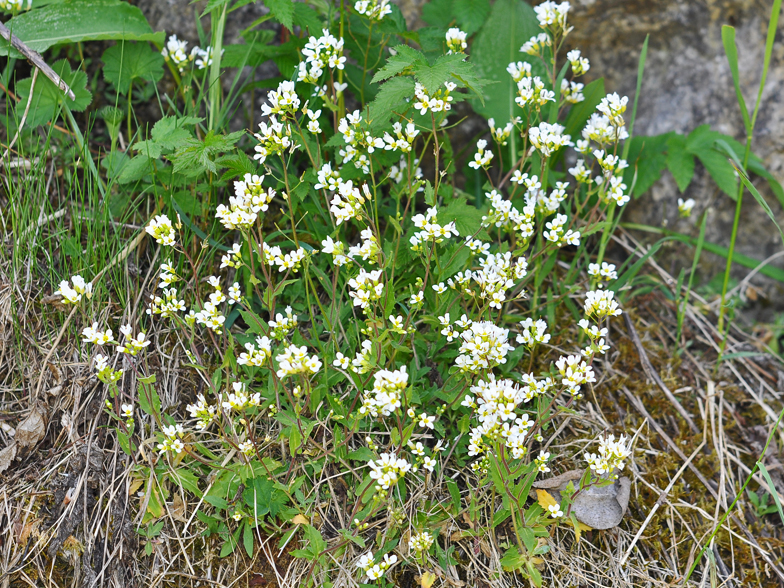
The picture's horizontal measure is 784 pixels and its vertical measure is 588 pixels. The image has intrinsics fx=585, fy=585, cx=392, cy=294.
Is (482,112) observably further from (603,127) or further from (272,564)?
(272,564)

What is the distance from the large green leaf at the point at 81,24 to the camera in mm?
2627

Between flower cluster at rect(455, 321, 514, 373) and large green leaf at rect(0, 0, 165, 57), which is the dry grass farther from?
large green leaf at rect(0, 0, 165, 57)

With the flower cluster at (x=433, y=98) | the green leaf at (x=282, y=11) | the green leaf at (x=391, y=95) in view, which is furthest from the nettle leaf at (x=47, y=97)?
the flower cluster at (x=433, y=98)

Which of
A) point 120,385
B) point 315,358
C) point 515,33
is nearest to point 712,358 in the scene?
point 515,33

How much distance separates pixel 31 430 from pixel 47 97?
58.0 inches

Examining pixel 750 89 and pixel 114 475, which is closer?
pixel 114 475

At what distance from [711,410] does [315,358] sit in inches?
73.8

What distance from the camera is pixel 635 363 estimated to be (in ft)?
8.99

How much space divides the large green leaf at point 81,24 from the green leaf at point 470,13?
142 centimetres

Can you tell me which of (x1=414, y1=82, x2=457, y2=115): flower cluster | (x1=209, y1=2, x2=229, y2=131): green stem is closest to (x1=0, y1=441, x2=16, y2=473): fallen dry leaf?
(x1=209, y1=2, x2=229, y2=131): green stem

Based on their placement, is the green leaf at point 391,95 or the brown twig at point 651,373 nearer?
the green leaf at point 391,95

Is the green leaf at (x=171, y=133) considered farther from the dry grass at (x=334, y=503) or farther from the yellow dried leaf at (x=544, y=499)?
the yellow dried leaf at (x=544, y=499)

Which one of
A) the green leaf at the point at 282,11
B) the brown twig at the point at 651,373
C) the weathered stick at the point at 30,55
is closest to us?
the green leaf at the point at 282,11

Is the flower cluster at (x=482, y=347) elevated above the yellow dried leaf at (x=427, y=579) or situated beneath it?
elevated above
